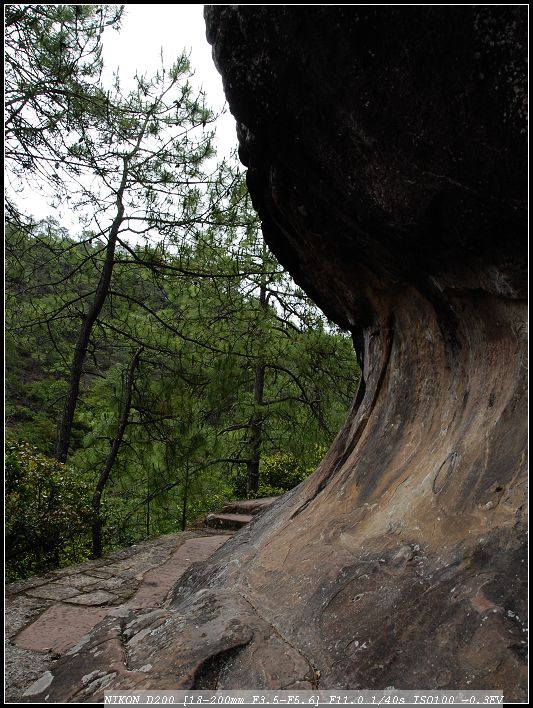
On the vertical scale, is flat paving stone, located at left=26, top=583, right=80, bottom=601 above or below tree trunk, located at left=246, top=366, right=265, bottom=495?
below

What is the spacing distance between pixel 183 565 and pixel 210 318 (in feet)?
11.1

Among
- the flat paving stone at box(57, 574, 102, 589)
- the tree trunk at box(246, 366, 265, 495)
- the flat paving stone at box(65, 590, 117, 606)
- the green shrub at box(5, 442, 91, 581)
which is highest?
the tree trunk at box(246, 366, 265, 495)

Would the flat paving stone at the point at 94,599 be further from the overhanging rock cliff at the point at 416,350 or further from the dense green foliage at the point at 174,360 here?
the dense green foliage at the point at 174,360

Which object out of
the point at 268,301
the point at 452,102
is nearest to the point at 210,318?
the point at 268,301

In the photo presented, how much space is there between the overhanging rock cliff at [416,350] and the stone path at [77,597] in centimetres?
76

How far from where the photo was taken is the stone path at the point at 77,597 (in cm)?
259

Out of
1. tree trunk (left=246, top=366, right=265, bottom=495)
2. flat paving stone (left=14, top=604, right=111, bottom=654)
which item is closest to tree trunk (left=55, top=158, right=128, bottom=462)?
flat paving stone (left=14, top=604, right=111, bottom=654)

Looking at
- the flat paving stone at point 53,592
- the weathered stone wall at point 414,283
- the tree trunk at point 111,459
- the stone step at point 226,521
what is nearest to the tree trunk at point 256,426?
the stone step at point 226,521

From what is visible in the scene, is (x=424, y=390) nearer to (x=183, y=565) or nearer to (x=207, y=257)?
(x=183, y=565)

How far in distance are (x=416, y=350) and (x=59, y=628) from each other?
2.70 metres

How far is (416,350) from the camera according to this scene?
2598 mm

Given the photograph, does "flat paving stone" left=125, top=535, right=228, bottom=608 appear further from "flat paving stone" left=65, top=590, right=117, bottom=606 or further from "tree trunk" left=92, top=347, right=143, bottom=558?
"tree trunk" left=92, top=347, right=143, bottom=558

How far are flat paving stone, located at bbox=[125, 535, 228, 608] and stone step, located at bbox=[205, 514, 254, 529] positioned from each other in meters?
0.51

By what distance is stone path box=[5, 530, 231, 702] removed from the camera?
102 inches
